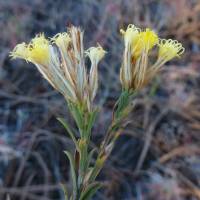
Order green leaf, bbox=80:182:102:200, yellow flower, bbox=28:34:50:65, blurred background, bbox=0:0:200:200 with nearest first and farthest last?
1. green leaf, bbox=80:182:102:200
2. yellow flower, bbox=28:34:50:65
3. blurred background, bbox=0:0:200:200

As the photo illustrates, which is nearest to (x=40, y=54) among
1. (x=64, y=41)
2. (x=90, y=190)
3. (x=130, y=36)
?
(x=64, y=41)

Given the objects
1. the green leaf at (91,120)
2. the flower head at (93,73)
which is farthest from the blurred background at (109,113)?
the green leaf at (91,120)

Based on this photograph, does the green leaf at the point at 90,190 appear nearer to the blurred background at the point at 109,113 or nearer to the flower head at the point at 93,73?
the flower head at the point at 93,73

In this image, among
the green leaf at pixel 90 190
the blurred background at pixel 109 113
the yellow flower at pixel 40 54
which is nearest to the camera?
the green leaf at pixel 90 190

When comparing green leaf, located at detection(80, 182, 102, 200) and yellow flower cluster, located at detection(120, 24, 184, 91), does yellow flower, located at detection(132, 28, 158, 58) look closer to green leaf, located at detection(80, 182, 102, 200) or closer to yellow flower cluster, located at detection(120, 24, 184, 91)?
yellow flower cluster, located at detection(120, 24, 184, 91)

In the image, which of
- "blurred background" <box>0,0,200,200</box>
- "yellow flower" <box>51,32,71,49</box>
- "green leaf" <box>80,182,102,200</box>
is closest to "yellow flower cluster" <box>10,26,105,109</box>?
"yellow flower" <box>51,32,71,49</box>

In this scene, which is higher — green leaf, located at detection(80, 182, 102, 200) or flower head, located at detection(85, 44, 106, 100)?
flower head, located at detection(85, 44, 106, 100)

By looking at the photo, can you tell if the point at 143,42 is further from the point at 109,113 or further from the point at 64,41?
the point at 109,113
